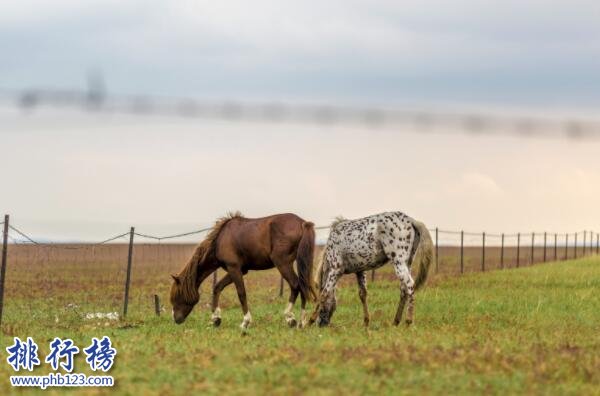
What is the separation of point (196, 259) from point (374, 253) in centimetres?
375

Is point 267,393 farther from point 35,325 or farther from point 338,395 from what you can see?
point 35,325

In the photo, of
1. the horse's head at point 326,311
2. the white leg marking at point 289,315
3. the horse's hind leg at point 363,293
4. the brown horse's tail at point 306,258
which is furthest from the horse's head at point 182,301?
the horse's hind leg at point 363,293

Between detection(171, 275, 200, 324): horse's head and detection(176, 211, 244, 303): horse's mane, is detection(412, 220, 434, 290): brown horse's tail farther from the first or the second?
detection(171, 275, 200, 324): horse's head

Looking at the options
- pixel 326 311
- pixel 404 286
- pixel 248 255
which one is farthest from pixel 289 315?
pixel 404 286

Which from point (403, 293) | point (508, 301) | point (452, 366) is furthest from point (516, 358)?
point (508, 301)

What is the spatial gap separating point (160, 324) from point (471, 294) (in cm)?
921

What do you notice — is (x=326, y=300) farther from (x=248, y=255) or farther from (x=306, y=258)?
(x=248, y=255)

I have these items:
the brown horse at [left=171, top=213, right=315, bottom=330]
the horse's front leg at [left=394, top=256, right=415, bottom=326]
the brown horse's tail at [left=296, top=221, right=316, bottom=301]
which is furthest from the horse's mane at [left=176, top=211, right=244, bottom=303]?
the horse's front leg at [left=394, top=256, right=415, bottom=326]

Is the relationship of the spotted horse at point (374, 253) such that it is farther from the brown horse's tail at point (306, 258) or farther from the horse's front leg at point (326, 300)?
the brown horse's tail at point (306, 258)

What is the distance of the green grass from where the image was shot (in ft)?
33.3

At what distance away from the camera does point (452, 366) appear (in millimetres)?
11078

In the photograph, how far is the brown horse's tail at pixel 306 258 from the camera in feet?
54.8

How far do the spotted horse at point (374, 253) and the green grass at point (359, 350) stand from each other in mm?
568

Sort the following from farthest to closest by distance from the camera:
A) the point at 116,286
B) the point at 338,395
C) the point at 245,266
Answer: the point at 116,286
the point at 245,266
the point at 338,395
